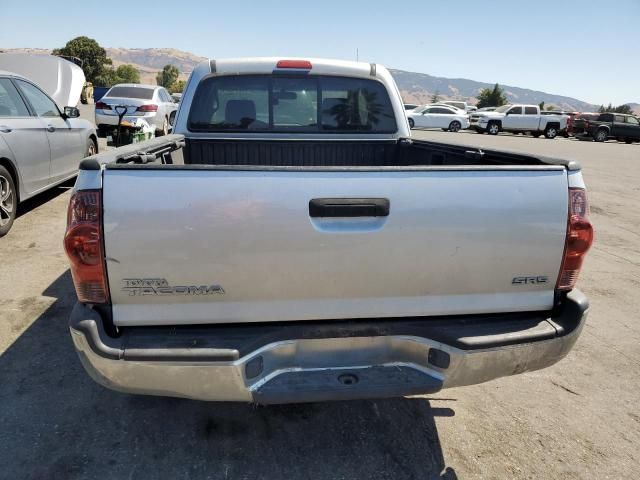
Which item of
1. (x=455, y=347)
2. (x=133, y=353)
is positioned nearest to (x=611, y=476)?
(x=455, y=347)

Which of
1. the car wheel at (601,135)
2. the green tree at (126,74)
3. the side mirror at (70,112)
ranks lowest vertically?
the car wheel at (601,135)

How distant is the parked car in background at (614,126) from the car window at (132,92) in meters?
26.3

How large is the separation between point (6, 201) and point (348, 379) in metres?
5.23

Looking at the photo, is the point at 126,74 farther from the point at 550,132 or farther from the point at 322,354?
the point at 322,354

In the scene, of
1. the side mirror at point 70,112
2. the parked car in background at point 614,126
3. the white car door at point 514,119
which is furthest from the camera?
the white car door at point 514,119

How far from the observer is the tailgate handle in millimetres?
1827

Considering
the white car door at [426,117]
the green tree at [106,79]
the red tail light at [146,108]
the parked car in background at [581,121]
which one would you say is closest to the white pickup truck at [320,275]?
the red tail light at [146,108]

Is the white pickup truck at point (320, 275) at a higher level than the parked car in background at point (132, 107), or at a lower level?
lower

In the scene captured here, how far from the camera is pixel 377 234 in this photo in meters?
1.87

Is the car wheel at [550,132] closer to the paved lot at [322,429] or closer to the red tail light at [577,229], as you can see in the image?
the paved lot at [322,429]

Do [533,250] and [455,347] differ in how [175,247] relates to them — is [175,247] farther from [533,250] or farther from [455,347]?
[533,250]

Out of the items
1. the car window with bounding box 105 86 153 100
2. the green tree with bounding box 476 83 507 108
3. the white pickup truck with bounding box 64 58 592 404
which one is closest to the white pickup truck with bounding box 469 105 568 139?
the car window with bounding box 105 86 153 100

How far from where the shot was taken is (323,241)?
1.85m

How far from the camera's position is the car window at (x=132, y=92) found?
45.5 feet
